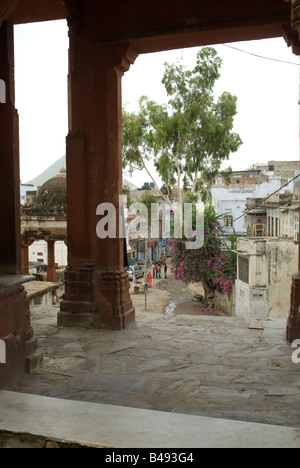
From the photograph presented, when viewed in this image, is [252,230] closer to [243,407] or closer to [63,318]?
[63,318]

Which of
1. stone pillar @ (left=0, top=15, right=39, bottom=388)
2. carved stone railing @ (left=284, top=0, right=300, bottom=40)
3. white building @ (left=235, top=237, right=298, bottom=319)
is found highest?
carved stone railing @ (left=284, top=0, right=300, bottom=40)

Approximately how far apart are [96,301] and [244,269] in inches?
467

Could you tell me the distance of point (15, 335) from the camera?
3912 millimetres

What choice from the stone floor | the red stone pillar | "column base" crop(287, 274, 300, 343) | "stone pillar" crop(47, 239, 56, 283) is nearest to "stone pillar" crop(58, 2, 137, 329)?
the stone floor

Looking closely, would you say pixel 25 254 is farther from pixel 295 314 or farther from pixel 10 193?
pixel 295 314

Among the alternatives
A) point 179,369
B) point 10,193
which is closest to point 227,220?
point 179,369

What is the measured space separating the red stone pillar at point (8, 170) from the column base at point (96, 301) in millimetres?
1950

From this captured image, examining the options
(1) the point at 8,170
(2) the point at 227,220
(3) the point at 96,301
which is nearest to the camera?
(1) the point at 8,170

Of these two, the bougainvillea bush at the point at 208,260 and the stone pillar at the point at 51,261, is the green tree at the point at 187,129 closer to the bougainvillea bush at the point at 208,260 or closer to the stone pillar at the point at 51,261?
the bougainvillea bush at the point at 208,260

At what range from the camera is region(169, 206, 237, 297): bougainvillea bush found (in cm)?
1742

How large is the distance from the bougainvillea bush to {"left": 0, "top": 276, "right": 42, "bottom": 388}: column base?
44.2ft

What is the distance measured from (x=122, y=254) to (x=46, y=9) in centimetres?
384

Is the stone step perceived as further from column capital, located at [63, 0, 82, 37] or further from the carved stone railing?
column capital, located at [63, 0, 82, 37]

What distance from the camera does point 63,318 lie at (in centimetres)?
604
